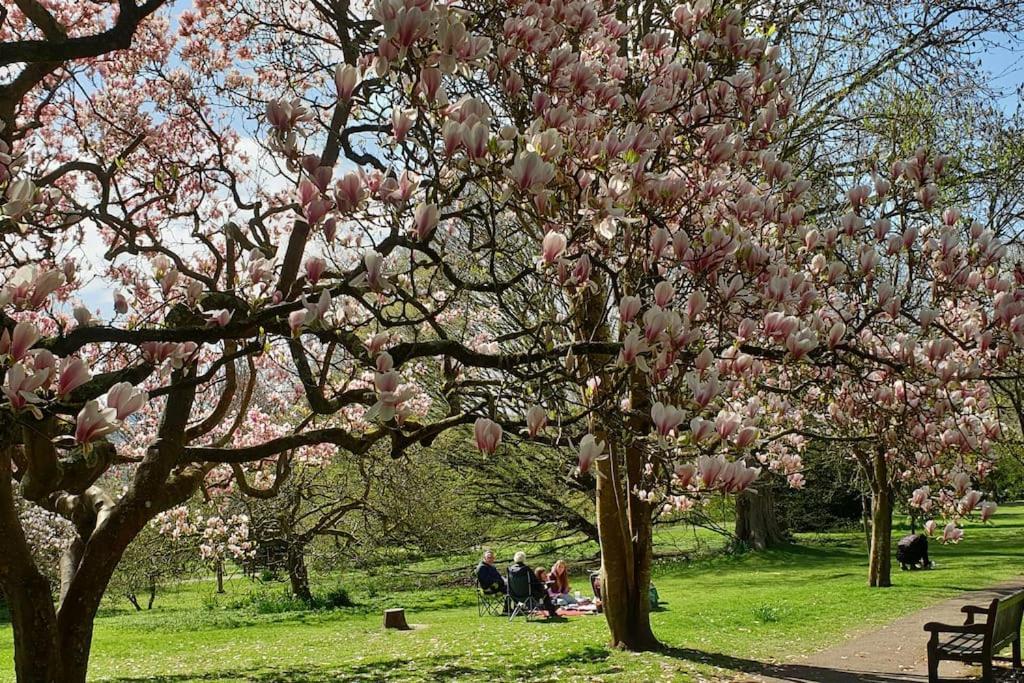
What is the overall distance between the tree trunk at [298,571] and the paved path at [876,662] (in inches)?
483

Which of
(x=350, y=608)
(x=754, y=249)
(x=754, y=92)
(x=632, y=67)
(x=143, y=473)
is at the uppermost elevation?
(x=632, y=67)

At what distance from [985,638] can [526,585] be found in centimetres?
848

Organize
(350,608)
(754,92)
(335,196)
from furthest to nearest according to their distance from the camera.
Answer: (350,608), (754,92), (335,196)

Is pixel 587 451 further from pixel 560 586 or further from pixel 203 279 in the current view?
pixel 560 586

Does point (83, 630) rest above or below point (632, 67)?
below

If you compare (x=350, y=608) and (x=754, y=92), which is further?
(x=350, y=608)

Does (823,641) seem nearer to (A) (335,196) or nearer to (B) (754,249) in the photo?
(B) (754,249)

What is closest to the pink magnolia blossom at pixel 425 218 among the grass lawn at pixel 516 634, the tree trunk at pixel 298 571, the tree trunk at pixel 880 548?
the grass lawn at pixel 516 634

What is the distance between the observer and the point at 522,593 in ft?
47.1

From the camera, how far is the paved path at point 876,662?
857 cm

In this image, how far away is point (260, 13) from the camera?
9102 millimetres

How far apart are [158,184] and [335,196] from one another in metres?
2.62

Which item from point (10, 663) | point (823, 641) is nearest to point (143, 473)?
point (10, 663)

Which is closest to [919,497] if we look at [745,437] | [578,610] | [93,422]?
[745,437]
